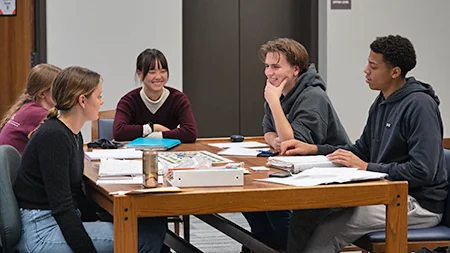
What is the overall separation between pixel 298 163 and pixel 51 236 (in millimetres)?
1020

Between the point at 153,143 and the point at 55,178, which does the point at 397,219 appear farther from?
the point at 153,143

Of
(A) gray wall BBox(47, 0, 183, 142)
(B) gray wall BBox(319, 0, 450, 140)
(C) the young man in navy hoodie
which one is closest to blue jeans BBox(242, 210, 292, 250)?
(C) the young man in navy hoodie

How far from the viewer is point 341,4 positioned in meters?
6.36

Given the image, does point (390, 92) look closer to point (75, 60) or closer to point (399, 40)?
point (399, 40)

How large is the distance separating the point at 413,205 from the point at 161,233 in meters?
1.03

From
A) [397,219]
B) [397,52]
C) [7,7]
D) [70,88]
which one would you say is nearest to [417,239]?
[397,219]

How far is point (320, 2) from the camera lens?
6.45 meters

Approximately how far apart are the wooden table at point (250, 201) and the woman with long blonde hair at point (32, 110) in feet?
3.10

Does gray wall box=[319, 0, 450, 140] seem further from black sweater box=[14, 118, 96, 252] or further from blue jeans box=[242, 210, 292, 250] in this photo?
black sweater box=[14, 118, 96, 252]

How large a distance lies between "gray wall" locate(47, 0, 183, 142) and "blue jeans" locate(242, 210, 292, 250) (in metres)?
2.21

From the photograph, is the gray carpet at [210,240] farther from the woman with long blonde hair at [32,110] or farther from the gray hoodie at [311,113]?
the woman with long blonde hair at [32,110]

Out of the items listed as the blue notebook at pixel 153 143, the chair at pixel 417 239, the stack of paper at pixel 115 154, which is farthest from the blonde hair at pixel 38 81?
the chair at pixel 417 239

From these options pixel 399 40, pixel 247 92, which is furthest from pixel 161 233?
pixel 247 92

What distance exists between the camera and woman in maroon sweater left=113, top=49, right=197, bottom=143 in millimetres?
4449
